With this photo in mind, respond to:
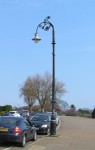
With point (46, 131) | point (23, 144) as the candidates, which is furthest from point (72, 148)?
point (46, 131)

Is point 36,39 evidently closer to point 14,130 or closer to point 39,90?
point 14,130

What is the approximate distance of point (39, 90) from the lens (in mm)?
113750

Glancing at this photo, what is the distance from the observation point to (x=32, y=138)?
2336 cm

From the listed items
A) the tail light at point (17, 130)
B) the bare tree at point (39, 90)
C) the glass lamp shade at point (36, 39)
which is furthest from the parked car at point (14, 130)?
the bare tree at point (39, 90)

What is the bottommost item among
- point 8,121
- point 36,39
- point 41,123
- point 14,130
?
point 14,130

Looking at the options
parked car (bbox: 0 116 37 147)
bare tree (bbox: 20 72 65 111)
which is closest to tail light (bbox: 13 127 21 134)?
parked car (bbox: 0 116 37 147)

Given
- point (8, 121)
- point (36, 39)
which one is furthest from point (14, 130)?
point (36, 39)

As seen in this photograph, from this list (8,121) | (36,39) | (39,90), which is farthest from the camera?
(39,90)

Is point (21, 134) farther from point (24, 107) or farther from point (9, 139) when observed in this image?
point (24, 107)

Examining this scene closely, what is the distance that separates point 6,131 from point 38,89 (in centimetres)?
9392

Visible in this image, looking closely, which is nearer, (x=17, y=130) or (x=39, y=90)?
(x=17, y=130)

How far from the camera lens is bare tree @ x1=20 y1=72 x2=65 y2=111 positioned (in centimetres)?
11250

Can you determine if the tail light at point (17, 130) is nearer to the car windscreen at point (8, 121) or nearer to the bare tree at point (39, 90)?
the car windscreen at point (8, 121)

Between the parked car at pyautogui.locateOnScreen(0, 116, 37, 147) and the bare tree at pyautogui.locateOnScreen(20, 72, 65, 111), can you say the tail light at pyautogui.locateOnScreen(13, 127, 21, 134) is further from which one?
the bare tree at pyautogui.locateOnScreen(20, 72, 65, 111)
